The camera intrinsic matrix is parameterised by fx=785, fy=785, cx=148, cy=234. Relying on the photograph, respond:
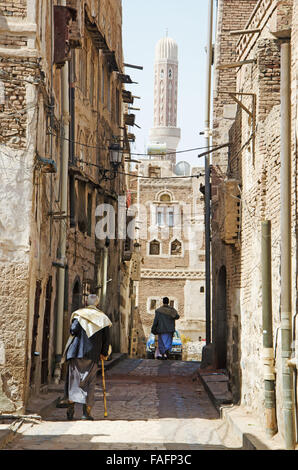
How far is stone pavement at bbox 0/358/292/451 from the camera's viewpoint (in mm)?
8289

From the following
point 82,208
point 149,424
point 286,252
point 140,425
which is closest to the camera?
point 286,252

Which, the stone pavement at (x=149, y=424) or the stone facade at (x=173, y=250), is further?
the stone facade at (x=173, y=250)

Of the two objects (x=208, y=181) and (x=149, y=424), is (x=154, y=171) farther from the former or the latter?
(x=149, y=424)

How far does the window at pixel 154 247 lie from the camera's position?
5501 cm

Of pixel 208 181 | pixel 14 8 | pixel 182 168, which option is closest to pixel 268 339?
pixel 14 8

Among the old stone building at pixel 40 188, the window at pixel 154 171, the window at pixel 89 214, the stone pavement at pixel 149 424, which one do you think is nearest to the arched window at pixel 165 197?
the window at pixel 154 171

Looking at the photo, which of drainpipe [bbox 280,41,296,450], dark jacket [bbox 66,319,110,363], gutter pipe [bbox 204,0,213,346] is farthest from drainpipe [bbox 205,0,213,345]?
drainpipe [bbox 280,41,296,450]

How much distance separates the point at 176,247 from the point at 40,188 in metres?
43.4

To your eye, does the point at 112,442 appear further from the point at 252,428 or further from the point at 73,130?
the point at 73,130

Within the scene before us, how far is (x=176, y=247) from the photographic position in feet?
180

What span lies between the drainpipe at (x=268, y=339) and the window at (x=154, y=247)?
151 feet

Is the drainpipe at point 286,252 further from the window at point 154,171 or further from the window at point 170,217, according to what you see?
the window at point 154,171

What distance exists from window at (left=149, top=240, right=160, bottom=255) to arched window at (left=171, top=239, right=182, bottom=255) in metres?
1.05

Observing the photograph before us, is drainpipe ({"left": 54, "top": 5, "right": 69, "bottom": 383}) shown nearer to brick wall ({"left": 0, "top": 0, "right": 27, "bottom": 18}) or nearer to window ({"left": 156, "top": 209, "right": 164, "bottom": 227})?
brick wall ({"left": 0, "top": 0, "right": 27, "bottom": 18})
